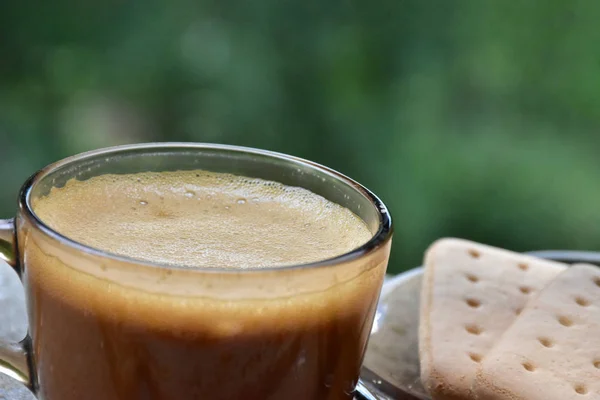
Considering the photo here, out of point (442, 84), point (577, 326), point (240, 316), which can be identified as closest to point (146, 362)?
point (240, 316)

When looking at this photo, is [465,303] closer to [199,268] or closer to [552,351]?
[552,351]

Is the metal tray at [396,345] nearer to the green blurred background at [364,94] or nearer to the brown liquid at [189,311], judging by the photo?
the brown liquid at [189,311]

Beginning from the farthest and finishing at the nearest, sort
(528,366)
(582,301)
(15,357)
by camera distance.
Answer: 1. (582,301)
2. (528,366)
3. (15,357)

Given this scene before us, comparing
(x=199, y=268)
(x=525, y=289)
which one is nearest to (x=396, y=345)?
(x=525, y=289)

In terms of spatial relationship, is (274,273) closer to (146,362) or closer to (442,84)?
(146,362)

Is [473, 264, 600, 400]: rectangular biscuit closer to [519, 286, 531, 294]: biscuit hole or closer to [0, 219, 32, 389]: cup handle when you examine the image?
[519, 286, 531, 294]: biscuit hole

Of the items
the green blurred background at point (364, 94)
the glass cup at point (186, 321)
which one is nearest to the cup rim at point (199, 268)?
the glass cup at point (186, 321)

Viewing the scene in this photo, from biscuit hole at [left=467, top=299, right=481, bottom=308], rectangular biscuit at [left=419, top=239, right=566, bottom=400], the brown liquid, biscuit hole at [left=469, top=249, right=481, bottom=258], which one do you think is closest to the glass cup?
the brown liquid
